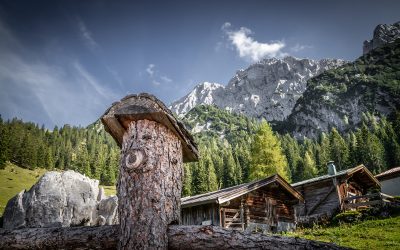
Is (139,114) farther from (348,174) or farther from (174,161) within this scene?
(348,174)

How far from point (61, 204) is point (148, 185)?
1929cm

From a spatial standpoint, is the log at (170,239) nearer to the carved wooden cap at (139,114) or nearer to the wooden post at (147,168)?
the wooden post at (147,168)

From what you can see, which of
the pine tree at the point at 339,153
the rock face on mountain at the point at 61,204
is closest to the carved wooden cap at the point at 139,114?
the rock face on mountain at the point at 61,204

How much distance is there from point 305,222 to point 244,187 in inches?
445

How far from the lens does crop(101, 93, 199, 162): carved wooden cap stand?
3620 mm

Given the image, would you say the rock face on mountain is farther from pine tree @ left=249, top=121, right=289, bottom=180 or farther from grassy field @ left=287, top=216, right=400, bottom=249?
pine tree @ left=249, top=121, right=289, bottom=180

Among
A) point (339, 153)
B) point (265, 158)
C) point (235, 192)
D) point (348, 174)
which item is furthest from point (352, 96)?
point (235, 192)

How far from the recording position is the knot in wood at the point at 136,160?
341 centimetres

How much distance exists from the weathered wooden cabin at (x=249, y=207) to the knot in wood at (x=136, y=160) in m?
14.9

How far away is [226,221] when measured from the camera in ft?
65.0

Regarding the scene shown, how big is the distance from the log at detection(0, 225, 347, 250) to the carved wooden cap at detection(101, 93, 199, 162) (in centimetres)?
125

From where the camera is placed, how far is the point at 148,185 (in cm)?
337

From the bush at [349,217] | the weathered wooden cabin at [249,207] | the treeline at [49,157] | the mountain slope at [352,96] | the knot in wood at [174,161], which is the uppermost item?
the mountain slope at [352,96]

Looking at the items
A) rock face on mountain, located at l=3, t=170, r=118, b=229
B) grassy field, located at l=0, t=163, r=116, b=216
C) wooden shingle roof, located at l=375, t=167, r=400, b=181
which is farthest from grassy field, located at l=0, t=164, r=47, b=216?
wooden shingle roof, located at l=375, t=167, r=400, b=181
